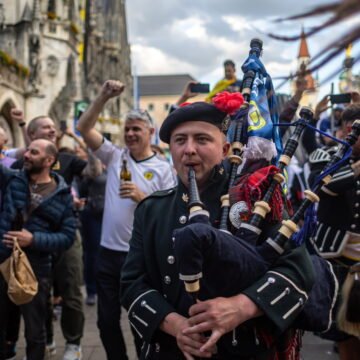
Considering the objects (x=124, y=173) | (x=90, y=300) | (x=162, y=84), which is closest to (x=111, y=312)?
(x=124, y=173)

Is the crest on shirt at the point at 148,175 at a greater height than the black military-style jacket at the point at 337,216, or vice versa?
the crest on shirt at the point at 148,175

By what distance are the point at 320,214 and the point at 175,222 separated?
1.94 m

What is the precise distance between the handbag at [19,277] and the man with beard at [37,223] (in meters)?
0.10

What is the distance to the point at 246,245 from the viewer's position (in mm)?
1916

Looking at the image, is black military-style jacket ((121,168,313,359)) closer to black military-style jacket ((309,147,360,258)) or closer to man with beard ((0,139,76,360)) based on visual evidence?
black military-style jacket ((309,147,360,258))

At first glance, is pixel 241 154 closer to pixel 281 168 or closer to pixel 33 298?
pixel 281 168

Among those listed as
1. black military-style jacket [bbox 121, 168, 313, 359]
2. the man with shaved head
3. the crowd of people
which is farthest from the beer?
black military-style jacket [bbox 121, 168, 313, 359]

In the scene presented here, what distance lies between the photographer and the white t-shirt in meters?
4.44

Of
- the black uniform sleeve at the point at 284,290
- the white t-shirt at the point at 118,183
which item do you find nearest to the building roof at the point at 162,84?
the white t-shirt at the point at 118,183

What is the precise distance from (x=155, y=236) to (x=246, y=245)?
551mm

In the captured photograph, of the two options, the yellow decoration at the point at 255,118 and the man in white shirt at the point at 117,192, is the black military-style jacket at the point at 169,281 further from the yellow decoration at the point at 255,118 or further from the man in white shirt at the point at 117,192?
the man in white shirt at the point at 117,192

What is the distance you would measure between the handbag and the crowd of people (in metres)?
0.11

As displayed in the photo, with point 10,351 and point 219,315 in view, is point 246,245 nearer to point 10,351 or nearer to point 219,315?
point 219,315

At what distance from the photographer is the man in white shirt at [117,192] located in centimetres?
424
